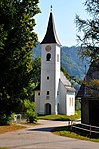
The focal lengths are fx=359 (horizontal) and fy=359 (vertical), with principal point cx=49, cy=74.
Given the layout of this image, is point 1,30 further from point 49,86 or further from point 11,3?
point 49,86

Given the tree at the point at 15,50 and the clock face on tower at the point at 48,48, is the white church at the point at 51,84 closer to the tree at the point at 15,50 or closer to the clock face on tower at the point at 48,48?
the clock face on tower at the point at 48,48

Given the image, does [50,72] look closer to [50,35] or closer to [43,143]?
[50,35]

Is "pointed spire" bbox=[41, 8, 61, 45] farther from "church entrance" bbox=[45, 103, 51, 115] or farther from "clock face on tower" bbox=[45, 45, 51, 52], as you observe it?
"church entrance" bbox=[45, 103, 51, 115]

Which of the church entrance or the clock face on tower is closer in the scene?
the church entrance

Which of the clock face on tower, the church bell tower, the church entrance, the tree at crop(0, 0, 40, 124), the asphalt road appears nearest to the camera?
the asphalt road

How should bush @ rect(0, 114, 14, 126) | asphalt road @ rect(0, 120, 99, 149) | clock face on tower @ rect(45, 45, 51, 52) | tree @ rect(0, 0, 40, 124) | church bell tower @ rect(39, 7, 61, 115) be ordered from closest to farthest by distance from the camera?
asphalt road @ rect(0, 120, 99, 149), tree @ rect(0, 0, 40, 124), bush @ rect(0, 114, 14, 126), church bell tower @ rect(39, 7, 61, 115), clock face on tower @ rect(45, 45, 51, 52)

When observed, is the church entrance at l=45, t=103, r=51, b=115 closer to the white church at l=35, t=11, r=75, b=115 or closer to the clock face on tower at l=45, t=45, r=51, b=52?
the white church at l=35, t=11, r=75, b=115

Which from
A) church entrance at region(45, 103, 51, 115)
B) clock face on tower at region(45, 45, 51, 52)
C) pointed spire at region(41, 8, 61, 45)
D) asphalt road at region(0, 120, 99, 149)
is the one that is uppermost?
pointed spire at region(41, 8, 61, 45)

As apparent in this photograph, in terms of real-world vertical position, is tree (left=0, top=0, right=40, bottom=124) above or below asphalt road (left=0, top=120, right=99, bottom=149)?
above

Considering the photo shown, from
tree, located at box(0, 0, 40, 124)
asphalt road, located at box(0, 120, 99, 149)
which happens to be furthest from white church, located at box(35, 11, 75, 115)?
asphalt road, located at box(0, 120, 99, 149)

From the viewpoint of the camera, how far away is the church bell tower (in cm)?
6919

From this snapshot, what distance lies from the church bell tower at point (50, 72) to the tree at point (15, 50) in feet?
112

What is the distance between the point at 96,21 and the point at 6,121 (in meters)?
18.6

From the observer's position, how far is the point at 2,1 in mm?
30484
